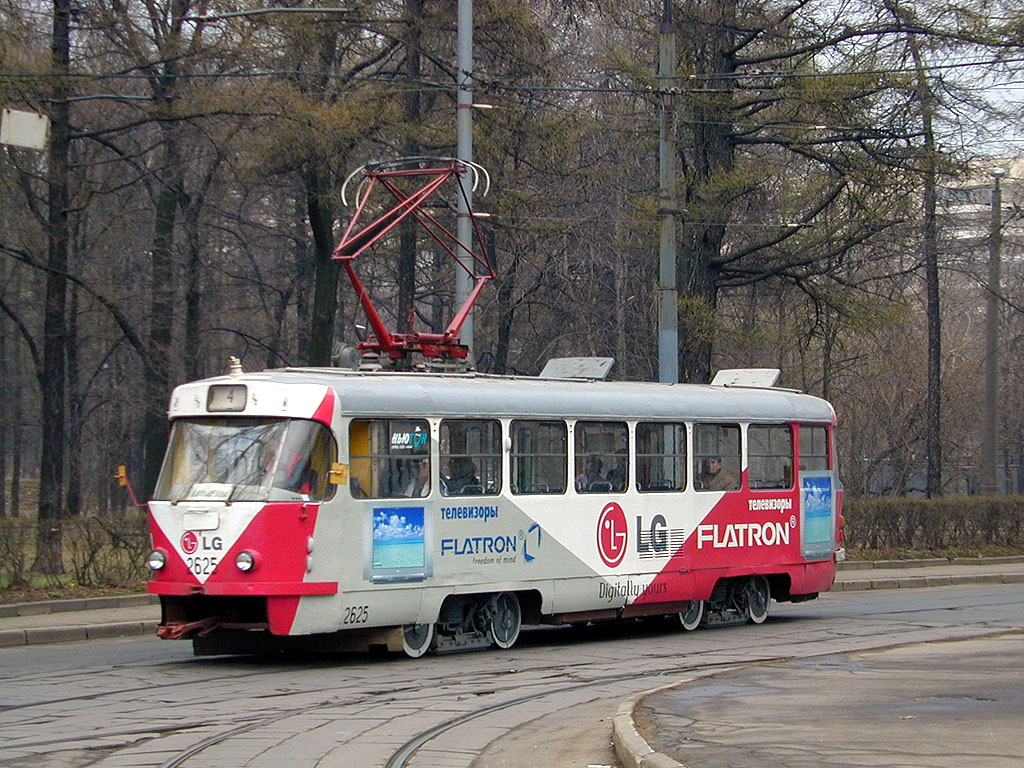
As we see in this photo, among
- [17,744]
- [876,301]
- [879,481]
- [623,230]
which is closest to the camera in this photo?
[17,744]

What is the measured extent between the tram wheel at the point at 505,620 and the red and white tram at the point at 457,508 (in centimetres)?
2

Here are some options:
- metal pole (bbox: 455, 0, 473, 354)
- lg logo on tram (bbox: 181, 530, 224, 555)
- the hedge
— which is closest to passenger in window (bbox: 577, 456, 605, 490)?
metal pole (bbox: 455, 0, 473, 354)

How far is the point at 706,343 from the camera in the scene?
27344 mm

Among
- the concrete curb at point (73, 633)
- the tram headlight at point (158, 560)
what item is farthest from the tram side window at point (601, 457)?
the concrete curb at point (73, 633)

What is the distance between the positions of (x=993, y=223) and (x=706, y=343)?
9670 mm

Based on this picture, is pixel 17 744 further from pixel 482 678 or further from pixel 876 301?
pixel 876 301

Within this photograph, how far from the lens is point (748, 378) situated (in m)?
20.1

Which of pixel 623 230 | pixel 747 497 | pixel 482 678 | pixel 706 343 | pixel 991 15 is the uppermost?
pixel 991 15

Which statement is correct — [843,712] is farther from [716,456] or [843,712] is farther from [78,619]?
[78,619]

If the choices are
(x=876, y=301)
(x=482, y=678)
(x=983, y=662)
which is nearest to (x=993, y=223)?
(x=876, y=301)

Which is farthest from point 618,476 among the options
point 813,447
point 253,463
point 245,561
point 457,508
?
point 245,561

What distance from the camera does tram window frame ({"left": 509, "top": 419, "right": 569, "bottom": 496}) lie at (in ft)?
50.9

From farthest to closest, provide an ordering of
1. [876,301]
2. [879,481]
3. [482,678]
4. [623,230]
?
1. [879,481]
2. [623,230]
3. [876,301]
4. [482,678]

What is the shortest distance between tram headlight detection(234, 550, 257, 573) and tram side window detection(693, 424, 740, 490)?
6566mm
